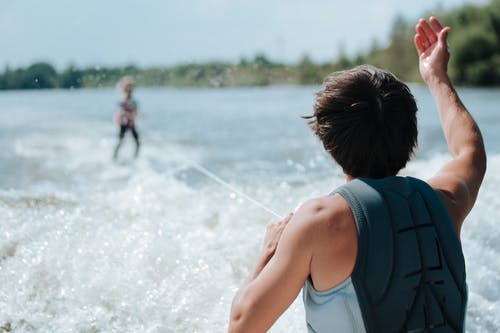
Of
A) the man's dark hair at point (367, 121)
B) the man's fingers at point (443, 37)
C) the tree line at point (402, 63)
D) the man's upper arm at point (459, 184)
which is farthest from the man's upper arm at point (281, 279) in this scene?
the tree line at point (402, 63)

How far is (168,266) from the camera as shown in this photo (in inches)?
158

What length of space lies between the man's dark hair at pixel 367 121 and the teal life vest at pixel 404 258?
91 mm

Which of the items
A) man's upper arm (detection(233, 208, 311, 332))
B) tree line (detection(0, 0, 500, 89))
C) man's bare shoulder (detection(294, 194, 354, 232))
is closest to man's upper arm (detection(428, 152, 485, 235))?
man's bare shoulder (detection(294, 194, 354, 232))

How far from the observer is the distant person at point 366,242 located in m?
1.58

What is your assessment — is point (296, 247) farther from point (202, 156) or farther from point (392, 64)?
point (392, 64)

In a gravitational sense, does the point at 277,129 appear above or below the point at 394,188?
below

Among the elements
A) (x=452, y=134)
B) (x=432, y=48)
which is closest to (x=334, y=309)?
(x=452, y=134)

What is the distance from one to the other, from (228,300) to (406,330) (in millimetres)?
2048

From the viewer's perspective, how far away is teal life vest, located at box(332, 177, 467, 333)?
157 cm

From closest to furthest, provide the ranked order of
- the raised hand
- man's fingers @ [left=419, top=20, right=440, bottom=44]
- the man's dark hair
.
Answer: the man's dark hair < the raised hand < man's fingers @ [left=419, top=20, right=440, bottom=44]

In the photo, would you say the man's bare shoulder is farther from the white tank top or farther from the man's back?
the white tank top

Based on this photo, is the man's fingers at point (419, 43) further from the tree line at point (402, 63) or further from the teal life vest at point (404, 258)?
the tree line at point (402, 63)

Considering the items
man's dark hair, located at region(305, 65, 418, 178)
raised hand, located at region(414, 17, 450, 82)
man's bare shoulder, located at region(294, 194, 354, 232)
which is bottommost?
man's bare shoulder, located at region(294, 194, 354, 232)

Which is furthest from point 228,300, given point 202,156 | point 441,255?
point 202,156
